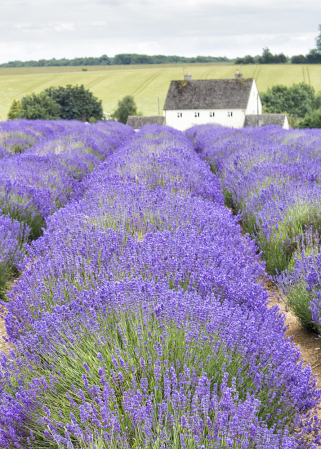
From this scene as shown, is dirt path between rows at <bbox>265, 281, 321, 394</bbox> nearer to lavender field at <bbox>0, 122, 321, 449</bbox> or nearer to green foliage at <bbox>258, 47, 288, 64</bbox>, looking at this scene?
lavender field at <bbox>0, 122, 321, 449</bbox>

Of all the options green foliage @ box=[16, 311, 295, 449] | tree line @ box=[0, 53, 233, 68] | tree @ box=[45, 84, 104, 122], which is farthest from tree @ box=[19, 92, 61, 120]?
tree line @ box=[0, 53, 233, 68]

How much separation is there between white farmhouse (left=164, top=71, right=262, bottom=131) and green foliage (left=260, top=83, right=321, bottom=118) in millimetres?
12404

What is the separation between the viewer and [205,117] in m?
41.8

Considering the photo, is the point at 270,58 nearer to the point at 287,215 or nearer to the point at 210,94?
the point at 210,94

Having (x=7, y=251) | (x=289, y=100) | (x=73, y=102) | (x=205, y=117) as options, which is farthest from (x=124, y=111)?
(x=7, y=251)

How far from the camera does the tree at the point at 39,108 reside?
38.0 meters

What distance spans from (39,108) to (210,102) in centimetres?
1671

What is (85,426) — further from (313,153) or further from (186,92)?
(186,92)

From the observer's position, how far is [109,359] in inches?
70.6

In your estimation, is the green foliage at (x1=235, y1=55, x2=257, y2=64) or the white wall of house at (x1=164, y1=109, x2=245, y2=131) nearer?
the white wall of house at (x1=164, y1=109, x2=245, y2=131)

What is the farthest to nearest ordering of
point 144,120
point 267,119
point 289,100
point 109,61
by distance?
point 109,61, point 289,100, point 144,120, point 267,119

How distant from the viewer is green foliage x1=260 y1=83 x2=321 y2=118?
177ft

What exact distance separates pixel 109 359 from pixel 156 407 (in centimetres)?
32

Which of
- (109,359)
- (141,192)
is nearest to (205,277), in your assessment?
(109,359)
